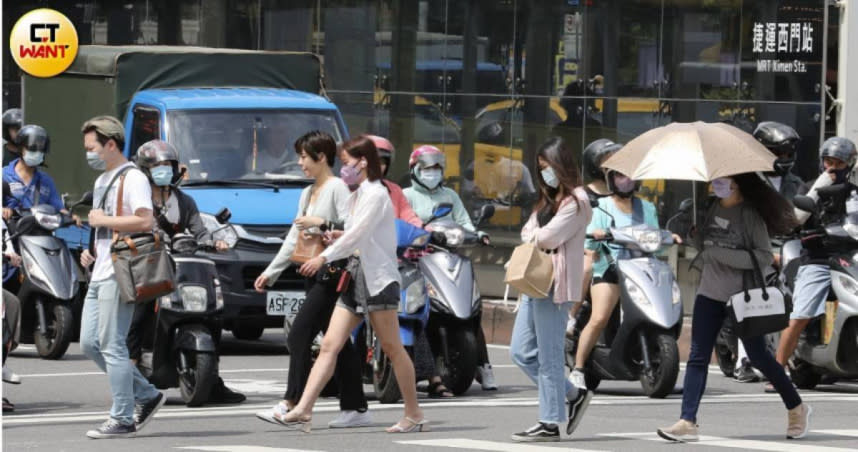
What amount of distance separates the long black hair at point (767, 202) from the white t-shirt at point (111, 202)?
315 cm

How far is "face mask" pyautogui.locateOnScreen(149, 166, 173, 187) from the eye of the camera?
1234 cm

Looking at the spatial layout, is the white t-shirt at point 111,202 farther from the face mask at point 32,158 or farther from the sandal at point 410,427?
the face mask at point 32,158

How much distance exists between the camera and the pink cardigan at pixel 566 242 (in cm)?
1009

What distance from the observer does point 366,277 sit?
1044cm

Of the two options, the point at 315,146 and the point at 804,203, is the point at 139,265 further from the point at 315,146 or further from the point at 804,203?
the point at 804,203

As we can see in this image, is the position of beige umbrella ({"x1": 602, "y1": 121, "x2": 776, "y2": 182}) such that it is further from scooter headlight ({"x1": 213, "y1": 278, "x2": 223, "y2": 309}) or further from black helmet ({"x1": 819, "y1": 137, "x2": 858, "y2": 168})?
scooter headlight ({"x1": 213, "y1": 278, "x2": 223, "y2": 309})

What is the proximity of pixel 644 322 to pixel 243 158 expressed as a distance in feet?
15.8

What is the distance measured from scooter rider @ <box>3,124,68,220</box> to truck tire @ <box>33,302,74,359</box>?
0.84m

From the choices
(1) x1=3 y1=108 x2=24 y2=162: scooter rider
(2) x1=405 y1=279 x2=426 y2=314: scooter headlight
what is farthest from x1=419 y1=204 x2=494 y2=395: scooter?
(1) x1=3 y1=108 x2=24 y2=162: scooter rider

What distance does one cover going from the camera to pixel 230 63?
1778 cm

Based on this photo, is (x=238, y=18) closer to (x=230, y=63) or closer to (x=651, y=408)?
(x=230, y=63)

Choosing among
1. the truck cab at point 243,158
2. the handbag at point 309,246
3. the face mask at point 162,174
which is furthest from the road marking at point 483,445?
the truck cab at point 243,158

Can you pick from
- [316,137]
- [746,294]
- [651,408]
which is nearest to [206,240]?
[316,137]

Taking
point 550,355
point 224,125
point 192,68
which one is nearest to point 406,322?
point 550,355
